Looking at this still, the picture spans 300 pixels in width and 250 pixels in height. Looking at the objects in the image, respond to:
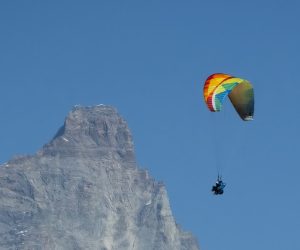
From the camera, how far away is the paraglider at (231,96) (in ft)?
445

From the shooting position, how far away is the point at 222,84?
462 ft

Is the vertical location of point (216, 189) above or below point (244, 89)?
below

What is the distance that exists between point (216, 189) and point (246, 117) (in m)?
7.95

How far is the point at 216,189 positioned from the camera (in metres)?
134

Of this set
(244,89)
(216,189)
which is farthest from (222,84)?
(216,189)

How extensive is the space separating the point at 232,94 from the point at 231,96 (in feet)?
1.10

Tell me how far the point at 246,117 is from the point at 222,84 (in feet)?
22.6

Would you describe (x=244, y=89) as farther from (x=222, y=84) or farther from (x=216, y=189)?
(x=216, y=189)

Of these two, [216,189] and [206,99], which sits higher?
[206,99]

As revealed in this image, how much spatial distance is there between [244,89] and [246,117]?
457 cm

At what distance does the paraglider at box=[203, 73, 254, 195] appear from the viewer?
135625 millimetres

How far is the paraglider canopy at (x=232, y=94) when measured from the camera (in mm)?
136375

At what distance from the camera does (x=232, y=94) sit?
139500mm

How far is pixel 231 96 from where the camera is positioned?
458 feet
